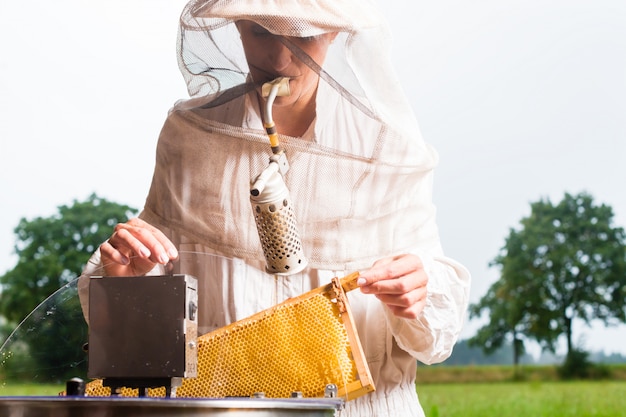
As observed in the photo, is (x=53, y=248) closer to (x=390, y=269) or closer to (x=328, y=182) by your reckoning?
(x=328, y=182)

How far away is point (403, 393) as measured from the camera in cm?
172

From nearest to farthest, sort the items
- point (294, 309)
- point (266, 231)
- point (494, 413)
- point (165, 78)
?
point (294, 309), point (266, 231), point (165, 78), point (494, 413)

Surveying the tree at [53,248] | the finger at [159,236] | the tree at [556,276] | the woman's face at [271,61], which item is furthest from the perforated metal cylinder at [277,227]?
the tree at [556,276]

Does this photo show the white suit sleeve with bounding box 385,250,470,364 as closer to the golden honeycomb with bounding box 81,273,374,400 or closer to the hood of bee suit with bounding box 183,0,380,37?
the golden honeycomb with bounding box 81,273,374,400

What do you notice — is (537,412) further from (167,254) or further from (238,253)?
(167,254)

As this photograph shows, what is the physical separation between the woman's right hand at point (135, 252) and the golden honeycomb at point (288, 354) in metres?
0.19

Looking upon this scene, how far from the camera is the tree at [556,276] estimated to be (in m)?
3.83

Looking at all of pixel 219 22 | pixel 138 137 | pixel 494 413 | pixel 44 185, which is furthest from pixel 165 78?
pixel 494 413

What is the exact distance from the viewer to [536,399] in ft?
12.9

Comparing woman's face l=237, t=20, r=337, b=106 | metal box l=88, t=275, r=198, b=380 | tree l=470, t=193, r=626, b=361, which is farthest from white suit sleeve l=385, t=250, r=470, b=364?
tree l=470, t=193, r=626, b=361

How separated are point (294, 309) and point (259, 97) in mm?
548

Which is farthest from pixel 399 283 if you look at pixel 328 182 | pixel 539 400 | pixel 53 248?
pixel 53 248

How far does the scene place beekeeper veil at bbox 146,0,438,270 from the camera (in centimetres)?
159

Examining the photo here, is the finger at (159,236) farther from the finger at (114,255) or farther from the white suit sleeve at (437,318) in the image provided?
the white suit sleeve at (437,318)
